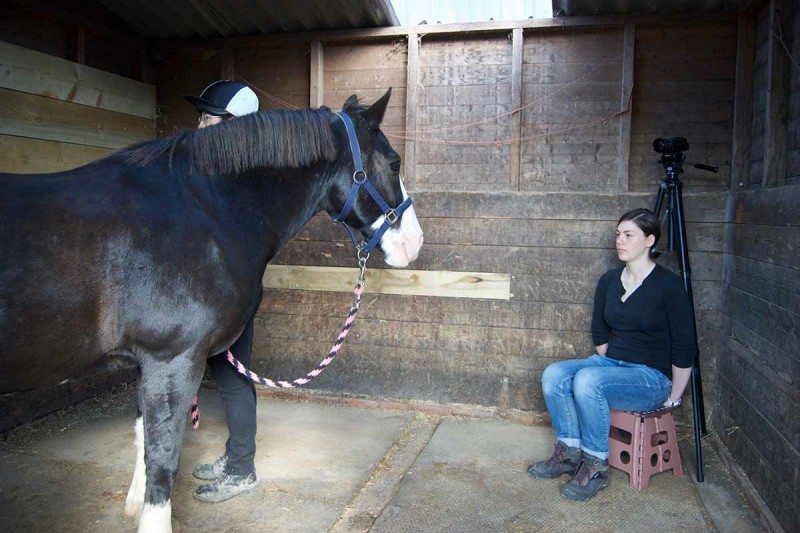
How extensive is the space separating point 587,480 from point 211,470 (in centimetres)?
165

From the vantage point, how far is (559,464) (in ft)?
8.71

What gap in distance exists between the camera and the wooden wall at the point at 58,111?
10.0ft

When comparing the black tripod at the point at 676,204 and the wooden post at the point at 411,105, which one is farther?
the wooden post at the point at 411,105

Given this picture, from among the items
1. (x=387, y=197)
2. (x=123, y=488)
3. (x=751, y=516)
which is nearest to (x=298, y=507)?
(x=123, y=488)

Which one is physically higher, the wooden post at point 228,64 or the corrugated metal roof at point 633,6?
the corrugated metal roof at point 633,6

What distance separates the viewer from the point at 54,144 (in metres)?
3.31

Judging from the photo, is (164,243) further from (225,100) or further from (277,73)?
(277,73)

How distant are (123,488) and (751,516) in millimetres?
2583

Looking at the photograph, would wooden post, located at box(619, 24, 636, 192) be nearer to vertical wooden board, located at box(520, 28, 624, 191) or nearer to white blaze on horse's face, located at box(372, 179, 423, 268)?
vertical wooden board, located at box(520, 28, 624, 191)

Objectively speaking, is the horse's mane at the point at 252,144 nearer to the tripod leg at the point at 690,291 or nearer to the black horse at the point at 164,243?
the black horse at the point at 164,243

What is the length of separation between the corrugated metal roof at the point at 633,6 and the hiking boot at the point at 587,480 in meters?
2.38

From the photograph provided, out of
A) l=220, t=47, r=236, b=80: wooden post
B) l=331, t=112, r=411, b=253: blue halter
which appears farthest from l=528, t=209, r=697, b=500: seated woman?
l=220, t=47, r=236, b=80: wooden post

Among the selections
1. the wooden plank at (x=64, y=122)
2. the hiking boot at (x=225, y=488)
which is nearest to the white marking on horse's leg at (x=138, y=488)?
the hiking boot at (x=225, y=488)

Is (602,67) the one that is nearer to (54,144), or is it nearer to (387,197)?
(387,197)
